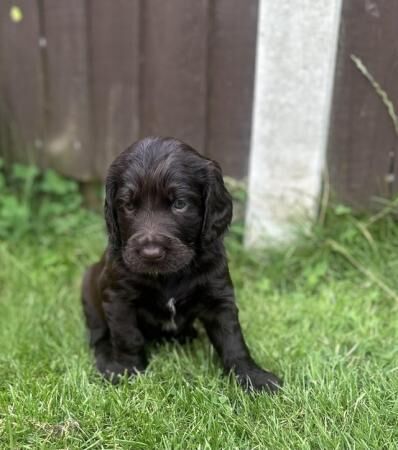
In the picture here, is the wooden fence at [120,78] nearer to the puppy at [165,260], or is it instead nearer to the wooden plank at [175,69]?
the wooden plank at [175,69]

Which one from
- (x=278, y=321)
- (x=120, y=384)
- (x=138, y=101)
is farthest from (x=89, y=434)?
(x=138, y=101)

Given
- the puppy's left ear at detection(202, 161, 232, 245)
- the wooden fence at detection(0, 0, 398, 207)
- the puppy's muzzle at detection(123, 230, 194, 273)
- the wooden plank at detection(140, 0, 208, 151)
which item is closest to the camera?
the puppy's muzzle at detection(123, 230, 194, 273)

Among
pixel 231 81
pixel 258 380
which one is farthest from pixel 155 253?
pixel 231 81

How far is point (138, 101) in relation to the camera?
3971mm

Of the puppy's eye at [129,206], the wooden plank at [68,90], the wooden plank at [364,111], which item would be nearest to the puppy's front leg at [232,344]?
the puppy's eye at [129,206]

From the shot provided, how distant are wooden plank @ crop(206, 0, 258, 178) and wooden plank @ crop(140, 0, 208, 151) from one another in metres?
0.05

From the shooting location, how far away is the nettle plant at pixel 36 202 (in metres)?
4.13

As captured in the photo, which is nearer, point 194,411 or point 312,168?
point 194,411

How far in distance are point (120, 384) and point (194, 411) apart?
39 cm

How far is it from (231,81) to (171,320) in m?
1.60

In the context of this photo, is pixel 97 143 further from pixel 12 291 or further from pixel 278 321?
pixel 278 321

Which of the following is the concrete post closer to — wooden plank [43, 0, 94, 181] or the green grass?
the green grass

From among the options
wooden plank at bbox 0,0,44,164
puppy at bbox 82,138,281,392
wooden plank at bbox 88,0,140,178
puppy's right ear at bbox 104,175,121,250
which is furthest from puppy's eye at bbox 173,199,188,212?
wooden plank at bbox 0,0,44,164

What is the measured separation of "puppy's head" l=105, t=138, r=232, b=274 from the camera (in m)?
2.46
